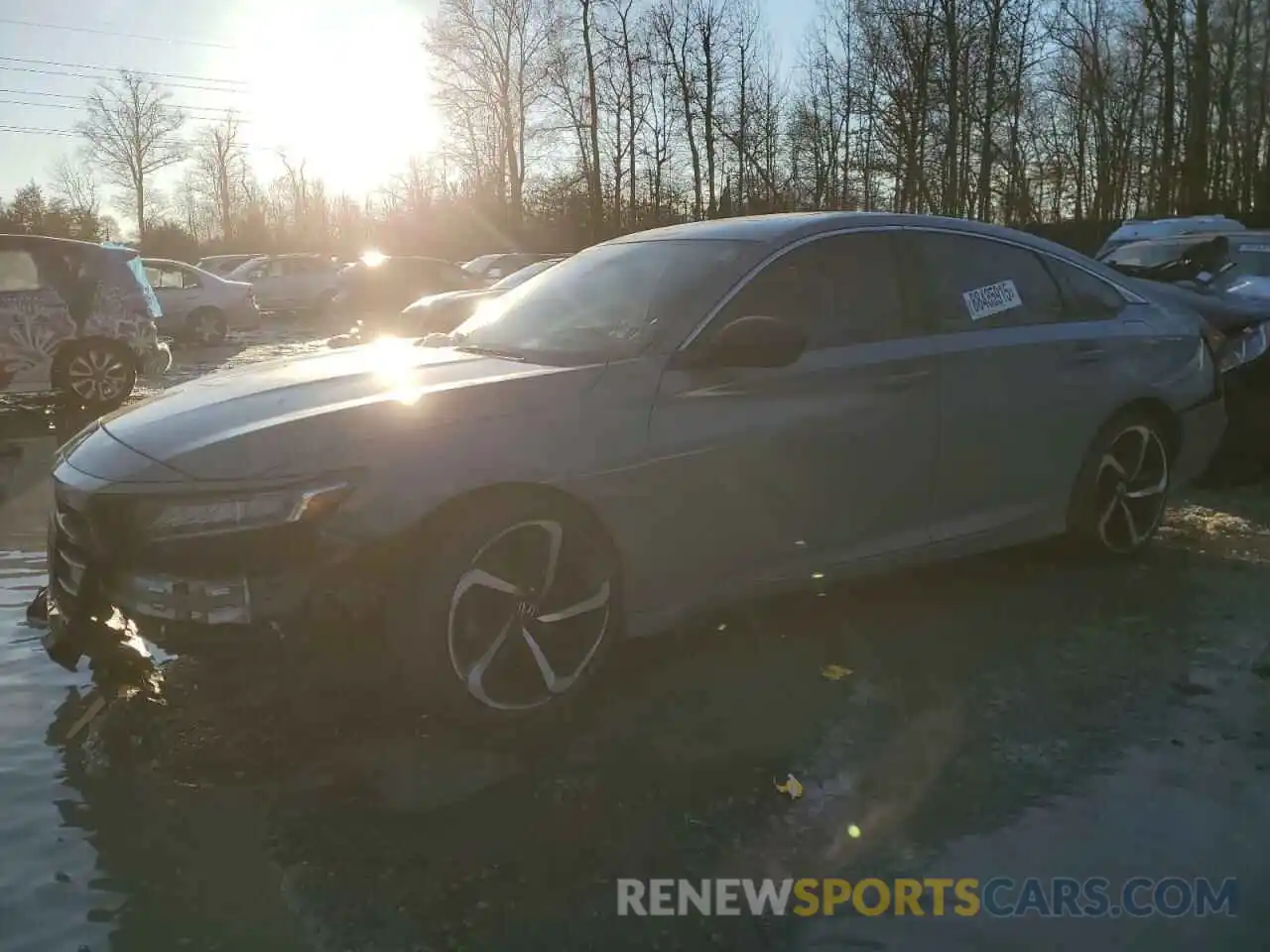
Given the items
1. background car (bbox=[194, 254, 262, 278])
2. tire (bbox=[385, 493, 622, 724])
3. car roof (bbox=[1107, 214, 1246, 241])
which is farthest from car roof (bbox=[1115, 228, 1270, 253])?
background car (bbox=[194, 254, 262, 278])

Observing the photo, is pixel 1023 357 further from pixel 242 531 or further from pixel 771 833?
pixel 242 531

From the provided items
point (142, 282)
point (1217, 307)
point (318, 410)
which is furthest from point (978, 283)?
point (142, 282)

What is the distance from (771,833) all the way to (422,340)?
2654 millimetres

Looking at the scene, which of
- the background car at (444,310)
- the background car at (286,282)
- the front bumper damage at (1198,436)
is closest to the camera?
the front bumper damage at (1198,436)

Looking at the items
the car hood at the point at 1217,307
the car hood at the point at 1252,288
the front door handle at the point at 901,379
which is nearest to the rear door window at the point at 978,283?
the front door handle at the point at 901,379

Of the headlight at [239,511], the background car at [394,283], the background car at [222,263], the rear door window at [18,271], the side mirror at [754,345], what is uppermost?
the background car at [222,263]

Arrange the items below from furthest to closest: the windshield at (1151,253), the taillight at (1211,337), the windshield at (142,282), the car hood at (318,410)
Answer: the windshield at (142,282)
the windshield at (1151,253)
the taillight at (1211,337)
the car hood at (318,410)

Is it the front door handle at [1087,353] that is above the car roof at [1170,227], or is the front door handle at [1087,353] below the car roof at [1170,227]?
below

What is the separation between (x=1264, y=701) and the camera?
12.3ft

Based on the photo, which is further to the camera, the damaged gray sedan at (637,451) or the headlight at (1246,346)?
the headlight at (1246,346)

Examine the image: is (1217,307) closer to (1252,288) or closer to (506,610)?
(1252,288)

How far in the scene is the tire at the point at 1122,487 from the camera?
16.4ft

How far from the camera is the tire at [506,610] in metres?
3.18

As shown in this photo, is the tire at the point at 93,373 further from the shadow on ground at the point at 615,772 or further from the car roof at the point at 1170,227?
the car roof at the point at 1170,227
